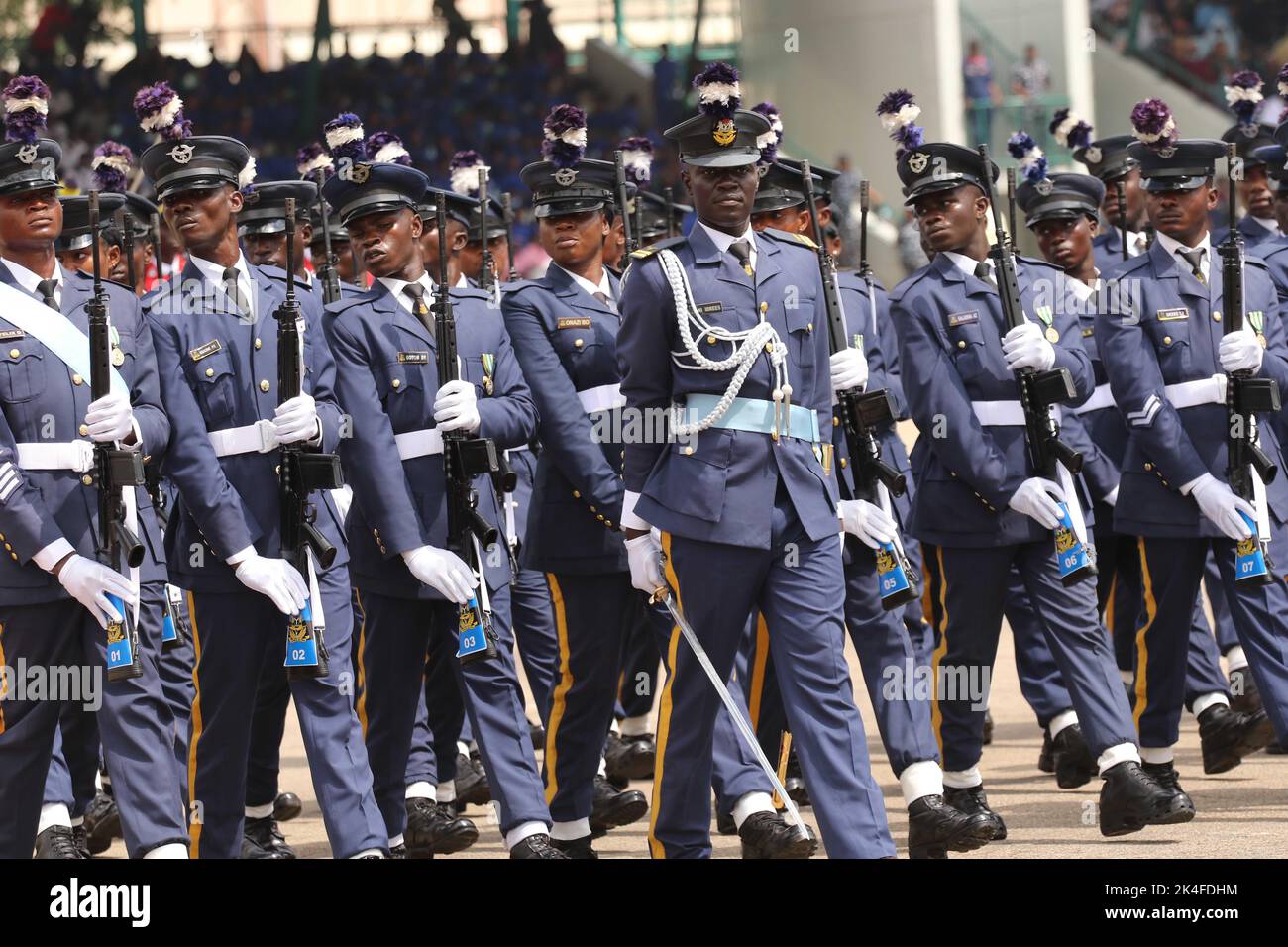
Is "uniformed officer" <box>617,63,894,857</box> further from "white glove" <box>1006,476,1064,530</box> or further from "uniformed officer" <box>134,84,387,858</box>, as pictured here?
"white glove" <box>1006,476,1064,530</box>

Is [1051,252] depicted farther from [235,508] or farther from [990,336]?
[235,508]

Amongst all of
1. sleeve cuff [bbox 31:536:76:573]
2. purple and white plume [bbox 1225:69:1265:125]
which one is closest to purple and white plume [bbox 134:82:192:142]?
sleeve cuff [bbox 31:536:76:573]

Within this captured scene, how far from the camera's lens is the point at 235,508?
627cm

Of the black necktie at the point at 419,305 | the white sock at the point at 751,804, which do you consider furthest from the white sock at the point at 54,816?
the white sock at the point at 751,804

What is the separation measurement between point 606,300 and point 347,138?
1.02m

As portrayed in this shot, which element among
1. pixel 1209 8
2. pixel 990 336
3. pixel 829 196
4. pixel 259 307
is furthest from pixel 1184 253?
pixel 1209 8

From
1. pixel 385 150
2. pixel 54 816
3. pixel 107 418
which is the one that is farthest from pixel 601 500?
pixel 54 816

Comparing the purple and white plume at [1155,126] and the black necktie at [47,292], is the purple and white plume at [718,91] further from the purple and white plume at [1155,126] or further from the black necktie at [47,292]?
the purple and white plume at [1155,126]

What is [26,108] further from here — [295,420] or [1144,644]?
[1144,644]

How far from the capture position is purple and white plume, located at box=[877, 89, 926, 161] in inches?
289

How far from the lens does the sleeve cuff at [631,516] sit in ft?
19.9

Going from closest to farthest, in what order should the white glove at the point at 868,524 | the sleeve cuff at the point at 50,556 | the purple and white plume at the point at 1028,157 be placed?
the sleeve cuff at the point at 50,556 → the white glove at the point at 868,524 → the purple and white plume at the point at 1028,157

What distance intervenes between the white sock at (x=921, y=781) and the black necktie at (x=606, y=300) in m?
1.78
